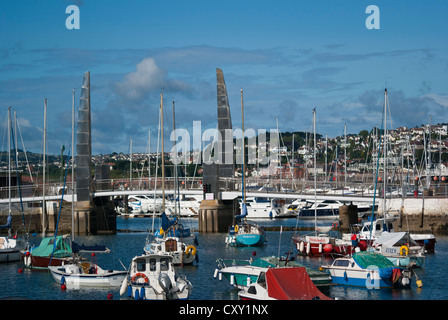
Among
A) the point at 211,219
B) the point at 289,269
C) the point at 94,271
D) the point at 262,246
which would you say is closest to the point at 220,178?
the point at 211,219

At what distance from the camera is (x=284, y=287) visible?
95.7ft

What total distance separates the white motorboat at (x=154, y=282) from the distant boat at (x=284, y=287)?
2.99 metres

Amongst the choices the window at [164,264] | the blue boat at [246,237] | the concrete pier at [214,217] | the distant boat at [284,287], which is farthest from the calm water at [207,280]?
the concrete pier at [214,217]

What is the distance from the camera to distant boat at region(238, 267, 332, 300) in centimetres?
2902

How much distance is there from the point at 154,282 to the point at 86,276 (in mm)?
6359

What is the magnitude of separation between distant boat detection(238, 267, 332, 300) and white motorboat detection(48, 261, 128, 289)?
8820 millimetres

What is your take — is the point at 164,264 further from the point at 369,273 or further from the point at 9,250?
the point at 9,250

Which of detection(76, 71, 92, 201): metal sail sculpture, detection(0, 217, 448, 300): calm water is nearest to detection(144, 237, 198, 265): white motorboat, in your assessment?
detection(0, 217, 448, 300): calm water

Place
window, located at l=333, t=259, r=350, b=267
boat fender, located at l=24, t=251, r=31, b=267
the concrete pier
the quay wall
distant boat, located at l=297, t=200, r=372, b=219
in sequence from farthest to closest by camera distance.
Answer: distant boat, located at l=297, t=200, r=372, b=219 → the concrete pier → the quay wall → boat fender, located at l=24, t=251, r=31, b=267 → window, located at l=333, t=259, r=350, b=267

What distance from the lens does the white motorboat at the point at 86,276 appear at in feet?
120

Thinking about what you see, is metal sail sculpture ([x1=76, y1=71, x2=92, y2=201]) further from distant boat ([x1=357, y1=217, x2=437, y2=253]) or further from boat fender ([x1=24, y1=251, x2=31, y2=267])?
distant boat ([x1=357, y1=217, x2=437, y2=253])

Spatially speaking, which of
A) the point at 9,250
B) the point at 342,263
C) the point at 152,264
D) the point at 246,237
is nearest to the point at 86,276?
the point at 152,264

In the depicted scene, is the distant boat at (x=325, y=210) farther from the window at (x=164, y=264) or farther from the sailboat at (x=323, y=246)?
the window at (x=164, y=264)

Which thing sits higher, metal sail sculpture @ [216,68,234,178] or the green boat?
metal sail sculpture @ [216,68,234,178]
